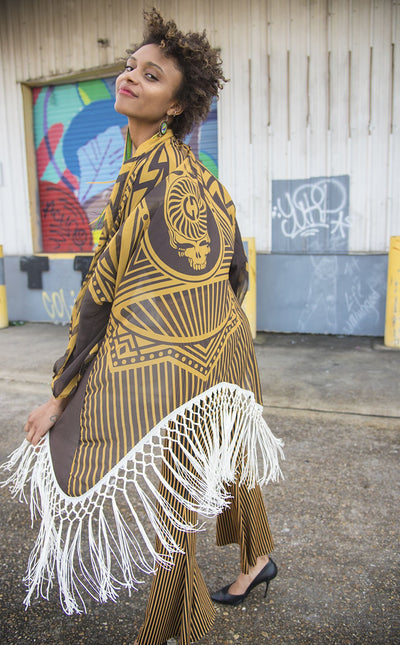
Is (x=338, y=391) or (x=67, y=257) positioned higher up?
(x=67, y=257)

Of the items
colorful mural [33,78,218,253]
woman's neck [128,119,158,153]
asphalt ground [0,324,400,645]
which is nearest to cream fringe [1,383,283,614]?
asphalt ground [0,324,400,645]

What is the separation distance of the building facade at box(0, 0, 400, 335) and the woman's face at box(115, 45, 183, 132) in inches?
184

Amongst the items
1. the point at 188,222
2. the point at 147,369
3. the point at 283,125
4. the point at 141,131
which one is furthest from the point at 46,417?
the point at 283,125

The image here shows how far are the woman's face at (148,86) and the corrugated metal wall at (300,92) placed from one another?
474cm

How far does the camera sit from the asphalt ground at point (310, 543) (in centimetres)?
171

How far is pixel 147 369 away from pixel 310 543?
4.49 ft

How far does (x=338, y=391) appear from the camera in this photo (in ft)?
13.1

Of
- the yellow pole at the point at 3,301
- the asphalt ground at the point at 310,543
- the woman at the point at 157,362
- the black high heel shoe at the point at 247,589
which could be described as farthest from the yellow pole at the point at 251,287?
the woman at the point at 157,362

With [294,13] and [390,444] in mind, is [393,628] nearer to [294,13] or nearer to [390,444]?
[390,444]

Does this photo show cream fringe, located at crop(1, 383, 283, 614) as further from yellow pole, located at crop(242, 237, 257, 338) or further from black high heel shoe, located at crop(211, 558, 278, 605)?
yellow pole, located at crop(242, 237, 257, 338)

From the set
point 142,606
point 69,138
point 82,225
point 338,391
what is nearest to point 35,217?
point 82,225

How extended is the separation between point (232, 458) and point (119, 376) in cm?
53

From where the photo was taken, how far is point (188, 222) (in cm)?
133

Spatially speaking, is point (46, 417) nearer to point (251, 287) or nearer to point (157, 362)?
point (157, 362)
